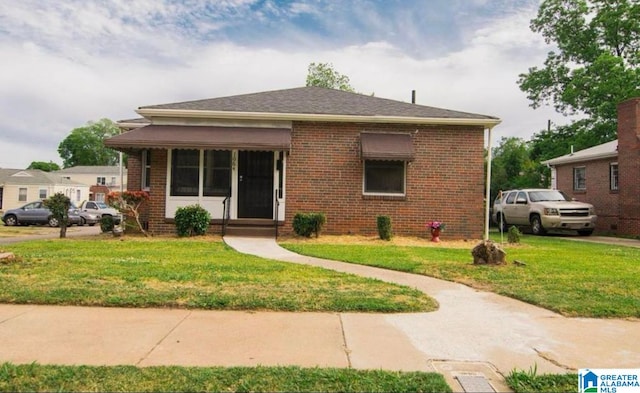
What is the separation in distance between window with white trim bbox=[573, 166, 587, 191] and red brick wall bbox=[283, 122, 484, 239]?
11.4 metres

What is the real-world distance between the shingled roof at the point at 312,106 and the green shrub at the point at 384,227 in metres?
3.16

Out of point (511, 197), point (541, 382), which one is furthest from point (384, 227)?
point (511, 197)

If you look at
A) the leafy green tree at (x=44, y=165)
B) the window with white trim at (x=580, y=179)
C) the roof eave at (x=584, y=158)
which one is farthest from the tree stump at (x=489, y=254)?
the leafy green tree at (x=44, y=165)

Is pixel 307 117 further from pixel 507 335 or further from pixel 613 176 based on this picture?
pixel 613 176

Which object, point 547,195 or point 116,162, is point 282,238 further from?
point 116,162

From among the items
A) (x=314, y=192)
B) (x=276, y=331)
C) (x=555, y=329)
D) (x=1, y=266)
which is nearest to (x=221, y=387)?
(x=276, y=331)

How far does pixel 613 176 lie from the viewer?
1916 centimetres

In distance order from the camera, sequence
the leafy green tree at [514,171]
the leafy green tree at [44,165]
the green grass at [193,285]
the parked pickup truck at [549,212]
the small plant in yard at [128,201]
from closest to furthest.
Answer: the green grass at [193,285], the small plant in yard at [128,201], the parked pickup truck at [549,212], the leafy green tree at [514,171], the leafy green tree at [44,165]

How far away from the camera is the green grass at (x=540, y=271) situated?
5426mm

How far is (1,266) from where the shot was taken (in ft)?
23.0

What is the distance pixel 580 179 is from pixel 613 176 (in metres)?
2.39

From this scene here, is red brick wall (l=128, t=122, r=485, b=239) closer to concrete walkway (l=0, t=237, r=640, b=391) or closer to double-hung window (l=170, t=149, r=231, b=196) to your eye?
double-hung window (l=170, t=149, r=231, b=196)

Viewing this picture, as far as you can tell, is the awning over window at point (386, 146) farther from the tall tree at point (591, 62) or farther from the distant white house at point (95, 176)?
the distant white house at point (95, 176)

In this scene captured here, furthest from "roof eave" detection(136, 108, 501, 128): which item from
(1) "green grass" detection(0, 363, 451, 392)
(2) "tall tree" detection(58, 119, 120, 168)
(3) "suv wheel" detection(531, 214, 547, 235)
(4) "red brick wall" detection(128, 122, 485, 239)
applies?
(2) "tall tree" detection(58, 119, 120, 168)
